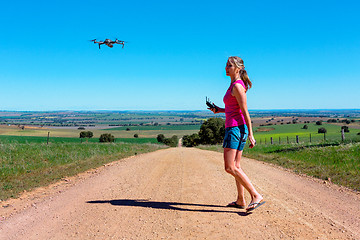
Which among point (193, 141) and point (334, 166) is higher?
point (334, 166)

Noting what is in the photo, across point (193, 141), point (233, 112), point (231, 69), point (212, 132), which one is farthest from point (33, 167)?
point (193, 141)

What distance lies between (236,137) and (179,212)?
188cm

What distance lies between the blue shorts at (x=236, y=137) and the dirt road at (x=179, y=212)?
1324 millimetres

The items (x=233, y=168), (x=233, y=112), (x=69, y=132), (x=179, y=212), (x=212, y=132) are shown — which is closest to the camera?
(x=233, y=168)

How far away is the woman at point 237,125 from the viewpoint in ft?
16.4

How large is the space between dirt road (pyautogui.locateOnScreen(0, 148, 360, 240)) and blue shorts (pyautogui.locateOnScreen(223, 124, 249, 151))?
132 cm

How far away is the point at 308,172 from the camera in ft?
36.1

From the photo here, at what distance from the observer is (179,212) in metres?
5.29

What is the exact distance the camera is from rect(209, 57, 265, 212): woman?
16.4 ft

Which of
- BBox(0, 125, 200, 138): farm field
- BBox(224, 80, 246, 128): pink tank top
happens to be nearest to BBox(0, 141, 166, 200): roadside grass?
BBox(224, 80, 246, 128): pink tank top

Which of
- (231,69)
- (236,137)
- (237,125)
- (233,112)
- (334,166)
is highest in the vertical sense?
(231,69)

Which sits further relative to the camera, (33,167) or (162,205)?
(33,167)

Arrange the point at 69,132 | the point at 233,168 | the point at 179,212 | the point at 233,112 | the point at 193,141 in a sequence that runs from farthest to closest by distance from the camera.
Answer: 1. the point at 69,132
2. the point at 193,141
3. the point at 179,212
4. the point at 233,112
5. the point at 233,168

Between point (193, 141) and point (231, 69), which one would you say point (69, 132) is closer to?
point (193, 141)
